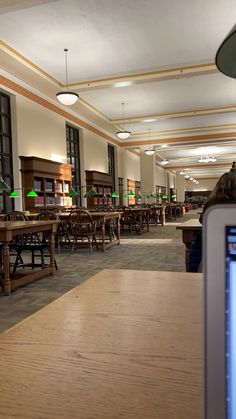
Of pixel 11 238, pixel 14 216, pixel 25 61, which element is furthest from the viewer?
pixel 25 61

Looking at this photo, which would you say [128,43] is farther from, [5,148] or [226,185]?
[226,185]

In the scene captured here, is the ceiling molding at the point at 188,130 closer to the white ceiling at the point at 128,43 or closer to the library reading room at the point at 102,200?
the library reading room at the point at 102,200

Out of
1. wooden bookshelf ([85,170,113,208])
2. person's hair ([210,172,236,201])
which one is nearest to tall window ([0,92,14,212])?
wooden bookshelf ([85,170,113,208])

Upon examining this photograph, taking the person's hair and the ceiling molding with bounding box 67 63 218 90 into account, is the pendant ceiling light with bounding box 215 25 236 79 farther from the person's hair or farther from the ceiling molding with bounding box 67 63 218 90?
the ceiling molding with bounding box 67 63 218 90

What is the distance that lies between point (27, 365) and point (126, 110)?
9.91 meters

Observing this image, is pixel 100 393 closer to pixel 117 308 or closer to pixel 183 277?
pixel 117 308

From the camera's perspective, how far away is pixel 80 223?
5.87 metres

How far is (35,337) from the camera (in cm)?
58

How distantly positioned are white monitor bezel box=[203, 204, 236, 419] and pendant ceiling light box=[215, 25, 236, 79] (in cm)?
28

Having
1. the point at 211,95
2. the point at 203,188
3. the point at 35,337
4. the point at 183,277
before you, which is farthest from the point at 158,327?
the point at 203,188

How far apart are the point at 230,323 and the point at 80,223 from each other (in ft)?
18.5

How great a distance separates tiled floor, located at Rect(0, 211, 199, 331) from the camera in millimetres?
2840

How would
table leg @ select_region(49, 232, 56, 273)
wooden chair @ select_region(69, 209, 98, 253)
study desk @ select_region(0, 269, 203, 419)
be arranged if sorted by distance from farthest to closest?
wooden chair @ select_region(69, 209, 98, 253) < table leg @ select_region(49, 232, 56, 273) < study desk @ select_region(0, 269, 203, 419)

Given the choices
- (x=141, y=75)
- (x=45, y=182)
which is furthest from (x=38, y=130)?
(x=141, y=75)
